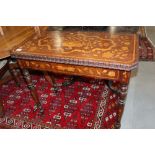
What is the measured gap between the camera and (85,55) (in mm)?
1307

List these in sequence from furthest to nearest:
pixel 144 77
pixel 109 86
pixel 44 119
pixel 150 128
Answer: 1. pixel 144 77
2. pixel 109 86
3. pixel 44 119
4. pixel 150 128

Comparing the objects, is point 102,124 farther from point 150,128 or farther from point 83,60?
point 83,60

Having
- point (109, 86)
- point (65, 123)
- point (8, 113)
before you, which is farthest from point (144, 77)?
point (8, 113)

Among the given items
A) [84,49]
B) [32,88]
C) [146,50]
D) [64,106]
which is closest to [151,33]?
[146,50]

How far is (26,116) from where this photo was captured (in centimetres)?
199

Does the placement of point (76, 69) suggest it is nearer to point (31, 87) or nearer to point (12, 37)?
point (31, 87)

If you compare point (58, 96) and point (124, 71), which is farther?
point (58, 96)

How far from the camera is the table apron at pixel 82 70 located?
4.16 ft

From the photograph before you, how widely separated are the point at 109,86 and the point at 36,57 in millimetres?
1049

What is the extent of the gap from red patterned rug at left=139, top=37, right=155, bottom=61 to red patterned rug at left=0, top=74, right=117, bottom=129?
0.86m

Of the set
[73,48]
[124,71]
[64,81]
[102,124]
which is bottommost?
[102,124]

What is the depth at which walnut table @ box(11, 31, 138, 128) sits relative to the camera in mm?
1241

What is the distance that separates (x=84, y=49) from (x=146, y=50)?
1.75 m

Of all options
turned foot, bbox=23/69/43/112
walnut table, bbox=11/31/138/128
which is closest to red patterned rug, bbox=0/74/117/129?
turned foot, bbox=23/69/43/112
